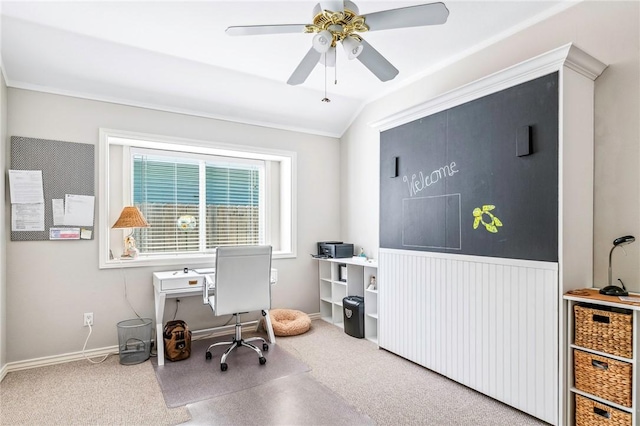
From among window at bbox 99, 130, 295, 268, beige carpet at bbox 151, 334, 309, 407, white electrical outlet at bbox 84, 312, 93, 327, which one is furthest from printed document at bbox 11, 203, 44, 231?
beige carpet at bbox 151, 334, 309, 407

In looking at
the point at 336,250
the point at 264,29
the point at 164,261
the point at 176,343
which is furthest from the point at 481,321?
the point at 164,261

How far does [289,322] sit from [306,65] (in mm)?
2748

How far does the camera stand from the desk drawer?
3.33 meters

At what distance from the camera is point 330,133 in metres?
4.85

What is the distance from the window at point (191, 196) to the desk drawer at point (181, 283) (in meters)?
0.46

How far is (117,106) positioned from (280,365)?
290 centimetres

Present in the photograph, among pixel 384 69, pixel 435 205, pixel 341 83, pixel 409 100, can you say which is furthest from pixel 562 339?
pixel 341 83

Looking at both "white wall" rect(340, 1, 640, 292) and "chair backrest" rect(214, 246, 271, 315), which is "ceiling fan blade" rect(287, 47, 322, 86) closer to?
"chair backrest" rect(214, 246, 271, 315)

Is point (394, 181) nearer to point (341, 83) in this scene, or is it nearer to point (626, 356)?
point (341, 83)

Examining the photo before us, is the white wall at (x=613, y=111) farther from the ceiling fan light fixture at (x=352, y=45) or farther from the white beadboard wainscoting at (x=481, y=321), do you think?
the ceiling fan light fixture at (x=352, y=45)

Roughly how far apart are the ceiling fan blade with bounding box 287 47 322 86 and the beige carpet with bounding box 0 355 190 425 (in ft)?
7.74

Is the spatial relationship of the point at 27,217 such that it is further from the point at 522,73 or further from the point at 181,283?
the point at 522,73

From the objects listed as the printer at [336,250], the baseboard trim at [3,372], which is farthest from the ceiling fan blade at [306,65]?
the baseboard trim at [3,372]

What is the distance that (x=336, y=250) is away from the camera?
435 cm
